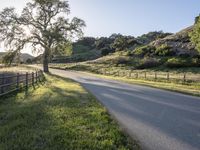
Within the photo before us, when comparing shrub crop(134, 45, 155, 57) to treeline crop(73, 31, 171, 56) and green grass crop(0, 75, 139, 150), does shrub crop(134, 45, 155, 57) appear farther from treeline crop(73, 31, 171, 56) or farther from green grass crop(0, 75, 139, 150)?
green grass crop(0, 75, 139, 150)

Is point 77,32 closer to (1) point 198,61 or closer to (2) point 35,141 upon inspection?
(1) point 198,61

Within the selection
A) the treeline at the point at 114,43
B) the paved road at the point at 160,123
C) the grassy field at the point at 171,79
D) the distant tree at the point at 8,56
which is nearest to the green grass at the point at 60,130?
the paved road at the point at 160,123

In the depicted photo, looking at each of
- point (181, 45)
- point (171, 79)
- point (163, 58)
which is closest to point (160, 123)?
point (171, 79)

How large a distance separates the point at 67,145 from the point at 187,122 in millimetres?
4711

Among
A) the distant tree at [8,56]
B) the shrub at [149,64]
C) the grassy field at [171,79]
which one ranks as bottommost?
the grassy field at [171,79]

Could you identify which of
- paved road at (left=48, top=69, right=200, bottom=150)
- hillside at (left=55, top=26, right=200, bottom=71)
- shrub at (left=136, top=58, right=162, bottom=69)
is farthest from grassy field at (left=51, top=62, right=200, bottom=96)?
paved road at (left=48, top=69, right=200, bottom=150)

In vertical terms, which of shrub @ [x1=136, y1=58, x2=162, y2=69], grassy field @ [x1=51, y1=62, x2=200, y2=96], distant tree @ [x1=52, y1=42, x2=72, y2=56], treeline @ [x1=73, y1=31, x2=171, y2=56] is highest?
treeline @ [x1=73, y1=31, x2=171, y2=56]

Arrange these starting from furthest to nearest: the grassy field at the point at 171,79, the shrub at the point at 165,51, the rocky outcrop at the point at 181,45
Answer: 1. the shrub at the point at 165,51
2. the rocky outcrop at the point at 181,45
3. the grassy field at the point at 171,79

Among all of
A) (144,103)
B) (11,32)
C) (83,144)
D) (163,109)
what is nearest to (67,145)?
(83,144)

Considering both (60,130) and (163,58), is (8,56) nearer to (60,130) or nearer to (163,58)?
(163,58)

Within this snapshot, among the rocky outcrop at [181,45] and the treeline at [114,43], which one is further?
the treeline at [114,43]

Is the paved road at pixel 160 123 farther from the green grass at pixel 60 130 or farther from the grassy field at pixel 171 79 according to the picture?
the grassy field at pixel 171 79

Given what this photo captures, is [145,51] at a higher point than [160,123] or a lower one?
higher

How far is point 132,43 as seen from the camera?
10875cm
